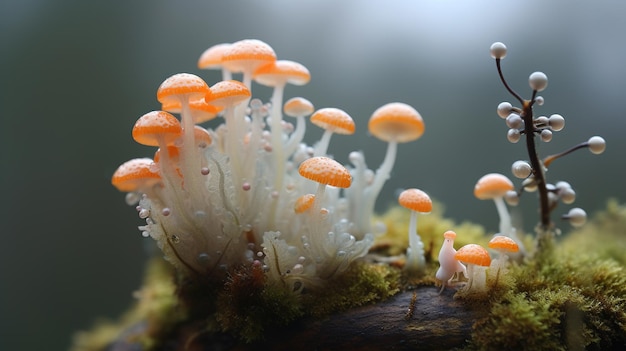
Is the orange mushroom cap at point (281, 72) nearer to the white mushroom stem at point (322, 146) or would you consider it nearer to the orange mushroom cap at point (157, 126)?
the white mushroom stem at point (322, 146)

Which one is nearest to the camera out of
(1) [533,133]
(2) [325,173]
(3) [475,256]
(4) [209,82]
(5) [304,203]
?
(3) [475,256]

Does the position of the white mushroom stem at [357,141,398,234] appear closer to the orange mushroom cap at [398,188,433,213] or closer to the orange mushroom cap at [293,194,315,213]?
the orange mushroom cap at [398,188,433,213]

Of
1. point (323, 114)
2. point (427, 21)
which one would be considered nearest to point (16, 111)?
point (323, 114)

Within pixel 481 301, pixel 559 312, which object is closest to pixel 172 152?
pixel 481 301

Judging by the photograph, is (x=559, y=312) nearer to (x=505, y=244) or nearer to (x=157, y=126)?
(x=505, y=244)

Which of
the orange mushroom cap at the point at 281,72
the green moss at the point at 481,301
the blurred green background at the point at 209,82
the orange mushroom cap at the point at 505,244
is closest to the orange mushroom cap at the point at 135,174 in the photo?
the green moss at the point at 481,301

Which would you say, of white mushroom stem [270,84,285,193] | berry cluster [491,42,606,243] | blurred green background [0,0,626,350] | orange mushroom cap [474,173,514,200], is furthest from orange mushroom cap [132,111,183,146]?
blurred green background [0,0,626,350]

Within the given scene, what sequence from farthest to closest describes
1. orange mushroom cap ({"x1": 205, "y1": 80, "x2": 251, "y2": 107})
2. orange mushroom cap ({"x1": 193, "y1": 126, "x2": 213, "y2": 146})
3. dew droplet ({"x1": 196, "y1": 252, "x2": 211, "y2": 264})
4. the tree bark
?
orange mushroom cap ({"x1": 193, "y1": 126, "x2": 213, "y2": 146}) → dew droplet ({"x1": 196, "y1": 252, "x2": 211, "y2": 264}) → orange mushroom cap ({"x1": 205, "y1": 80, "x2": 251, "y2": 107}) → the tree bark
